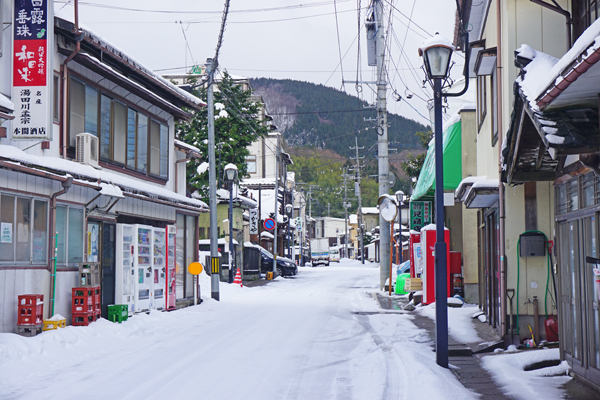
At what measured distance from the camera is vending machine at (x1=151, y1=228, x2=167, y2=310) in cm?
1856

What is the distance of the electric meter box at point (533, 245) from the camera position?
11.8 meters

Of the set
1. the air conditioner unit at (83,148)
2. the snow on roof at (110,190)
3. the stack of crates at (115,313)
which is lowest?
the stack of crates at (115,313)

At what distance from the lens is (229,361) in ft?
34.0

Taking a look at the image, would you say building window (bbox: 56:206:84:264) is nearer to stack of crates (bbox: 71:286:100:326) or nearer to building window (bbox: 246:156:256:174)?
stack of crates (bbox: 71:286:100:326)

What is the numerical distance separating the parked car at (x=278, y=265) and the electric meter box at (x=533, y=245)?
33383mm

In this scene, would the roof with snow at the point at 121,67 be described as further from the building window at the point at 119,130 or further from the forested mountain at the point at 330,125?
the forested mountain at the point at 330,125

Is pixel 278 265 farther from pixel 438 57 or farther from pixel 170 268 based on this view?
pixel 438 57

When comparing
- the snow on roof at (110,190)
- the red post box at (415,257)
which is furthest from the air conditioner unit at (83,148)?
the red post box at (415,257)

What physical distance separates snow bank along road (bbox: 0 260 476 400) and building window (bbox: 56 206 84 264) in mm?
1574

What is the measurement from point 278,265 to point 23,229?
3360 cm

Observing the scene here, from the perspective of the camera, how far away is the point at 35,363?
32.7 ft

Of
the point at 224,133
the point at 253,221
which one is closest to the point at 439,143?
the point at 224,133

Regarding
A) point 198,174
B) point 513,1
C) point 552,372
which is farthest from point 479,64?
point 198,174

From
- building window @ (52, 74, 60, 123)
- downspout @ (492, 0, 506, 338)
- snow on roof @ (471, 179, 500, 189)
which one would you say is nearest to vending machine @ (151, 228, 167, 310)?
building window @ (52, 74, 60, 123)
